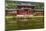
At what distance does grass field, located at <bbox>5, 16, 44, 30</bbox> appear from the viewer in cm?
87

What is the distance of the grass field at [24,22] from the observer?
2.85ft

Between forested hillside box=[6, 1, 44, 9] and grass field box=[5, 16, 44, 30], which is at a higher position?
forested hillside box=[6, 1, 44, 9]

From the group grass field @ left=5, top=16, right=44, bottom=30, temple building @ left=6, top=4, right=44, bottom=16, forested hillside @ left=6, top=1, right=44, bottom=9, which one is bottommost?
grass field @ left=5, top=16, right=44, bottom=30

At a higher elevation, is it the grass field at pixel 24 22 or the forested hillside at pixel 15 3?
the forested hillside at pixel 15 3

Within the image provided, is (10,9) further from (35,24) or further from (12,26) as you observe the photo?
(35,24)

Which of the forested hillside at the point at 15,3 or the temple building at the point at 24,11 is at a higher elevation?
the forested hillside at the point at 15,3

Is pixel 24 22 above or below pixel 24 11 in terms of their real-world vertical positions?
below

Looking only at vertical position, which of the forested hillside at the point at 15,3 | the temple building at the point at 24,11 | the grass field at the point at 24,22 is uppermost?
the forested hillside at the point at 15,3

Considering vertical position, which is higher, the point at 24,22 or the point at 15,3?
the point at 15,3

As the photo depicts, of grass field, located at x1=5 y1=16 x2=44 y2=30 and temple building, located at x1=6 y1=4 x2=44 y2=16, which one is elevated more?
temple building, located at x1=6 y1=4 x2=44 y2=16

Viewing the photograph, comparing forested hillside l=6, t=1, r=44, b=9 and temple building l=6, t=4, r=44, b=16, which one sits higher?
forested hillside l=6, t=1, r=44, b=9

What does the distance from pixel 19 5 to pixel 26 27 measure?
0.74 feet

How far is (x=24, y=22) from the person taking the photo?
35.0 inches
